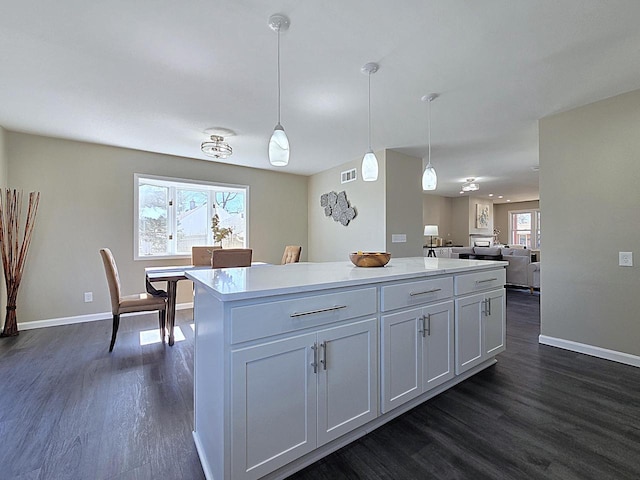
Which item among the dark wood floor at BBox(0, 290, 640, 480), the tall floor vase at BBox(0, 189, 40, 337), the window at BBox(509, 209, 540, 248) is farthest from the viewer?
the window at BBox(509, 209, 540, 248)

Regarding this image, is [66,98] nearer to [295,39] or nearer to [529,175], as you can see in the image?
[295,39]

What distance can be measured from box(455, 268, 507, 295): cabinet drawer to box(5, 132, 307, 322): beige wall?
416 cm

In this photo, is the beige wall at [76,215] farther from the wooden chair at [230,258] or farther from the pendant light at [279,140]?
the pendant light at [279,140]

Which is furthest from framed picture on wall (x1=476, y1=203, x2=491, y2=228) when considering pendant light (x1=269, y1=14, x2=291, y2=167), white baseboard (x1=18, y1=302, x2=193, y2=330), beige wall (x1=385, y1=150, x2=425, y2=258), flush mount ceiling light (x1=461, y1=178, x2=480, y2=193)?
white baseboard (x1=18, y1=302, x2=193, y2=330)

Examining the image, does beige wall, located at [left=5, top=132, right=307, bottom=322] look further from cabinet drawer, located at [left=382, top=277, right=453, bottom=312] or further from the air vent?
cabinet drawer, located at [left=382, top=277, right=453, bottom=312]

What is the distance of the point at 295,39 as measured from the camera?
190 centimetres

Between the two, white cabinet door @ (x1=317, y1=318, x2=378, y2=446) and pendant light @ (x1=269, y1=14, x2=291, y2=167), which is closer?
white cabinet door @ (x1=317, y1=318, x2=378, y2=446)

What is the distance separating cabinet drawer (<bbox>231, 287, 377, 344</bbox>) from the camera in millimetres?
1175

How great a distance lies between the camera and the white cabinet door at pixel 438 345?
6.22ft

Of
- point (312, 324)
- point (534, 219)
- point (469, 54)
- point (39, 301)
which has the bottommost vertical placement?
point (39, 301)

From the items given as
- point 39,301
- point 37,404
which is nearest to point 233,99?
point 37,404

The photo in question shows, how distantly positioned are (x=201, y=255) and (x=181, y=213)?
1019mm

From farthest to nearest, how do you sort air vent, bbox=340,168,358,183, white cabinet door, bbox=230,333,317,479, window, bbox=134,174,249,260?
1. air vent, bbox=340,168,358,183
2. window, bbox=134,174,249,260
3. white cabinet door, bbox=230,333,317,479

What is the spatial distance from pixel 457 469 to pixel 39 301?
190 inches
